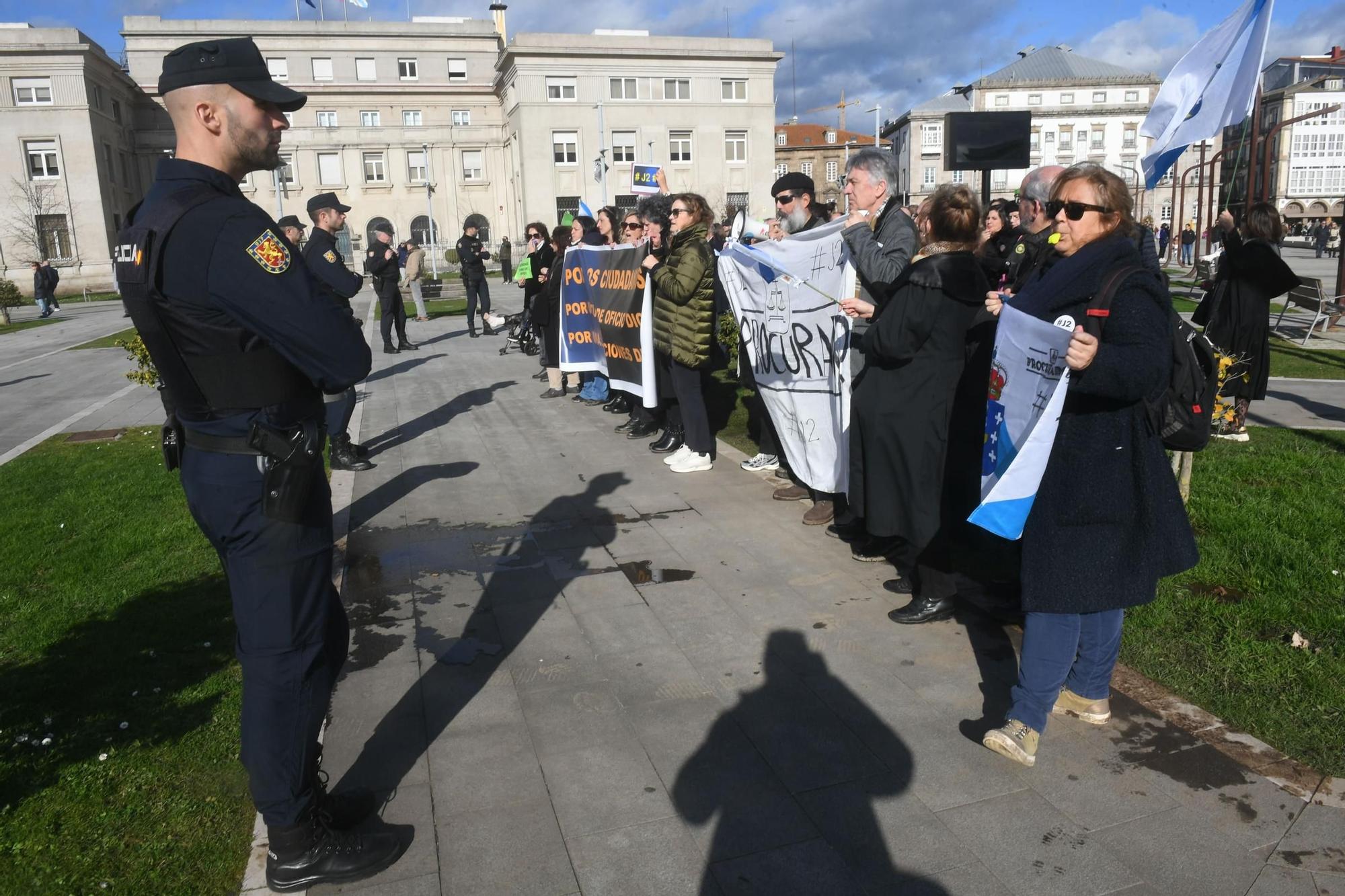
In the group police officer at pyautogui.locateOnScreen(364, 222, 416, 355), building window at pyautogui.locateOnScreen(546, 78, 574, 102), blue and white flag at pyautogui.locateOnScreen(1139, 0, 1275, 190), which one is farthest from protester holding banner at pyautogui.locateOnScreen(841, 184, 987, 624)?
building window at pyautogui.locateOnScreen(546, 78, 574, 102)

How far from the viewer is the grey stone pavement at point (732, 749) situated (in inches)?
113

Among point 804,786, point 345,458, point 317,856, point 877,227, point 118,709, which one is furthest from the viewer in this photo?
point 345,458

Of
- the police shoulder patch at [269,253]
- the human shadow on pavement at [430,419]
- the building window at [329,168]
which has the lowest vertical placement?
the human shadow on pavement at [430,419]

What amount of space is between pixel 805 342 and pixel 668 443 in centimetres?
265

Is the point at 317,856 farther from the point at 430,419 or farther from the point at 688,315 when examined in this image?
the point at 430,419

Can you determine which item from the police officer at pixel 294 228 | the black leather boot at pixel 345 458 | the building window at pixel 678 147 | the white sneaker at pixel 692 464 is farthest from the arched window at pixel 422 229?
the white sneaker at pixel 692 464

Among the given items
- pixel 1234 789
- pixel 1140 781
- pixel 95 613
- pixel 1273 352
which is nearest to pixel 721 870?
pixel 1140 781

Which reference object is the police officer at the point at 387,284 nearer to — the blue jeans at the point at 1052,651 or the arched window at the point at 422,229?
the blue jeans at the point at 1052,651

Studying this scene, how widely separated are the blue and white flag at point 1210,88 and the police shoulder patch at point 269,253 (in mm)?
6717

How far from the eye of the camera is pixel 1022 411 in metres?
3.29

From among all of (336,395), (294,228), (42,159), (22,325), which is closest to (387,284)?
(294,228)

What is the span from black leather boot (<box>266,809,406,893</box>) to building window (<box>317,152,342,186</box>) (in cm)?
7548

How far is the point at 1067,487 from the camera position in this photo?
3.23 meters

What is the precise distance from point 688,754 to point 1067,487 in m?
1.65
